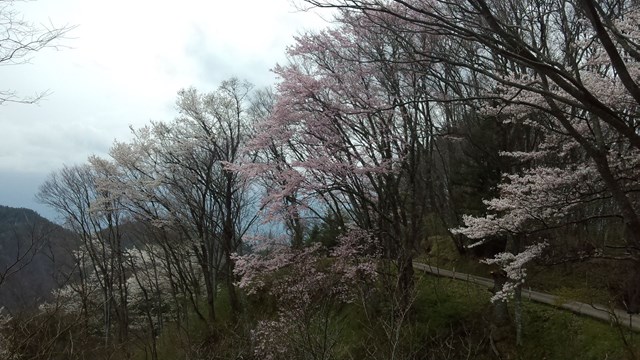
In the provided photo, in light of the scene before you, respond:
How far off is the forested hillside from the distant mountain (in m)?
0.83

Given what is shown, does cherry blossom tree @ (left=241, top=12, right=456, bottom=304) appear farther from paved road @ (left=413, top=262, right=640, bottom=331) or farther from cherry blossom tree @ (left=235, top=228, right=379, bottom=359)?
paved road @ (left=413, top=262, right=640, bottom=331)

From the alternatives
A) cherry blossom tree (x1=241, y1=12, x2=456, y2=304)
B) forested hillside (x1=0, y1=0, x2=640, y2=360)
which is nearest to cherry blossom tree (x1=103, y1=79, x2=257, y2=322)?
forested hillside (x1=0, y1=0, x2=640, y2=360)

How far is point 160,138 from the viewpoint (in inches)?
747

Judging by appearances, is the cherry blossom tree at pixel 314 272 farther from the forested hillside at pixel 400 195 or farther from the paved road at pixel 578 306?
the paved road at pixel 578 306

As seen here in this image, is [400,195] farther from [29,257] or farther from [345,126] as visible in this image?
[29,257]

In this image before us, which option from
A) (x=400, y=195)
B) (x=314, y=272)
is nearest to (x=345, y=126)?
(x=400, y=195)

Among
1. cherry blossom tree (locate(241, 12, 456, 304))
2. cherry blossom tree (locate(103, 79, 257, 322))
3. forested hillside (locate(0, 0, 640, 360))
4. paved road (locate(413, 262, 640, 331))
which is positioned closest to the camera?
forested hillside (locate(0, 0, 640, 360))

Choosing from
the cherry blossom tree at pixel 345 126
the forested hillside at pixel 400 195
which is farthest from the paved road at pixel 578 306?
the cherry blossom tree at pixel 345 126

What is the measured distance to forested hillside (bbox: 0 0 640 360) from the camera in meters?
8.84

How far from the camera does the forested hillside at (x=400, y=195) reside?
348 inches

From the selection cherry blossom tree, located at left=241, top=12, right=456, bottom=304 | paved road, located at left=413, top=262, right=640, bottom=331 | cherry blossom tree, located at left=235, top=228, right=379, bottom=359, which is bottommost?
paved road, located at left=413, top=262, right=640, bottom=331

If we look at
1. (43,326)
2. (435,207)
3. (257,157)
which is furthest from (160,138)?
(43,326)

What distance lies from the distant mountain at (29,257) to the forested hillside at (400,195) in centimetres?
83

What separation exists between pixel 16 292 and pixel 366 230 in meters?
9.55
